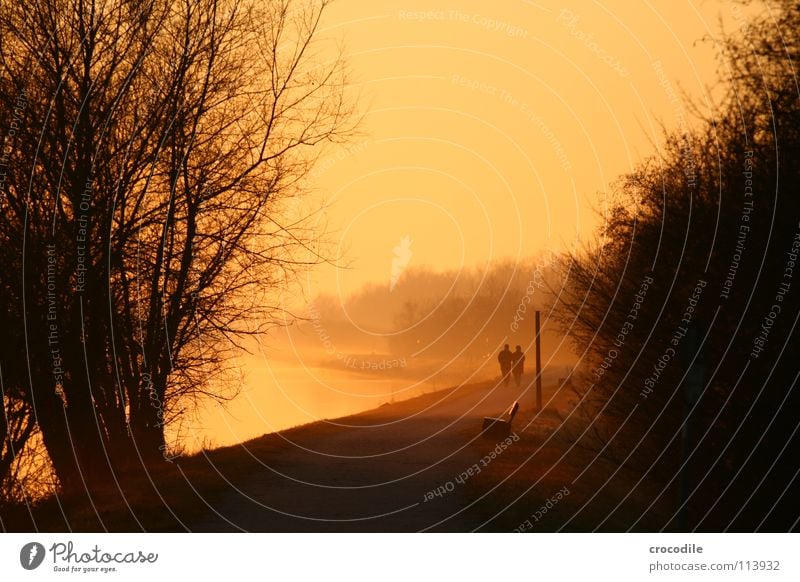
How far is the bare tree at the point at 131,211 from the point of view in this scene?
707 inches

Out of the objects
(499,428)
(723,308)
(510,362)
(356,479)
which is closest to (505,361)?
(510,362)

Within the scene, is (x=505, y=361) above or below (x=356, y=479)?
above

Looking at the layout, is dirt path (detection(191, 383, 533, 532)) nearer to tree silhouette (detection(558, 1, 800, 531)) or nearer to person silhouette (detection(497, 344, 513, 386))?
tree silhouette (detection(558, 1, 800, 531))

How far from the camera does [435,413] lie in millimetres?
34969

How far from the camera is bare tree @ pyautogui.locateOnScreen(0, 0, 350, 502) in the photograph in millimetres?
17969

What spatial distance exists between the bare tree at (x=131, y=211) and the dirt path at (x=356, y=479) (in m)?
3.15
